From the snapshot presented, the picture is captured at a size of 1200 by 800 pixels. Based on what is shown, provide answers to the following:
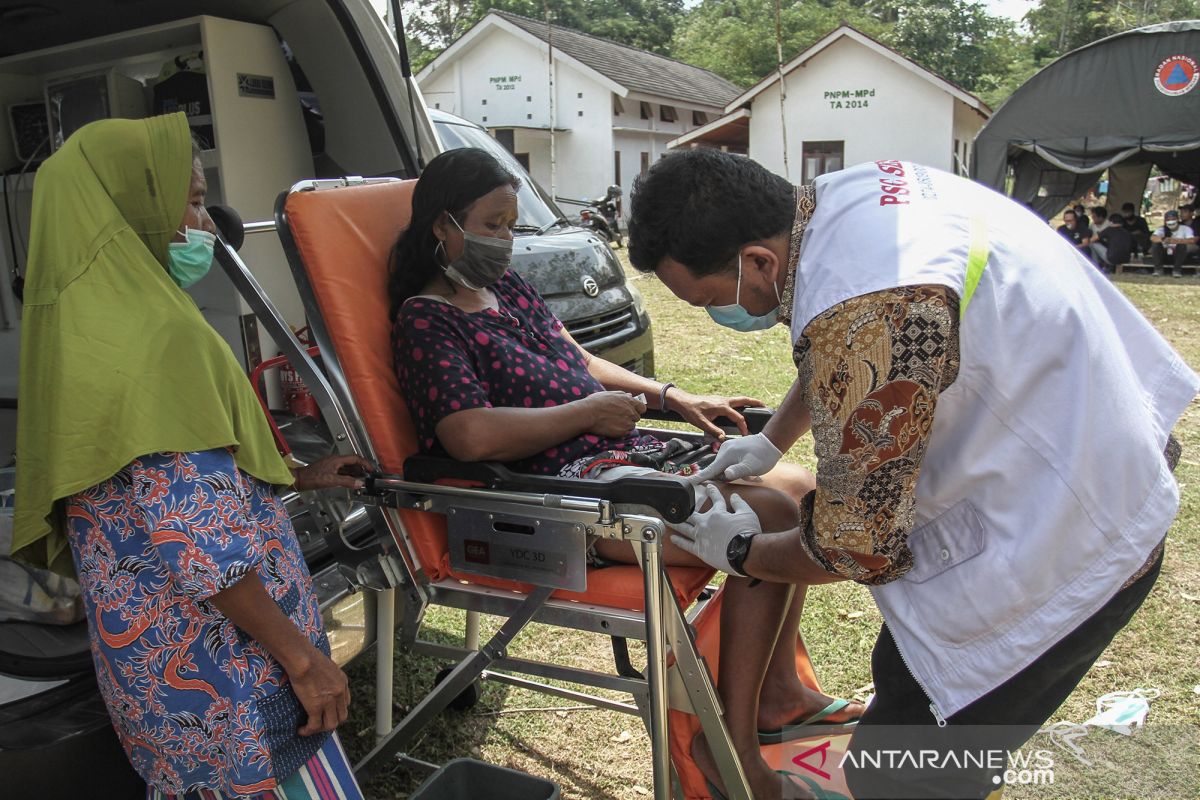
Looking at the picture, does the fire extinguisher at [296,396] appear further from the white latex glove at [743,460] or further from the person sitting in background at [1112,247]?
the person sitting in background at [1112,247]

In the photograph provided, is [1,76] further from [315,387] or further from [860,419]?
[860,419]

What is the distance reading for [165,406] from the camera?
1661mm

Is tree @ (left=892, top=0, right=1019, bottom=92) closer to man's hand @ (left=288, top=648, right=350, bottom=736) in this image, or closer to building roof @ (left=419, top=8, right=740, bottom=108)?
building roof @ (left=419, top=8, right=740, bottom=108)

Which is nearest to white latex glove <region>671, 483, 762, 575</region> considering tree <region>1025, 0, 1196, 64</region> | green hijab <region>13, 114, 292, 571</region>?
green hijab <region>13, 114, 292, 571</region>

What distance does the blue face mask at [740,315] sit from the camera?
6.09ft

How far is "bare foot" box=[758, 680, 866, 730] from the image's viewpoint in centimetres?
270

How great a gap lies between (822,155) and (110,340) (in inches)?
1034

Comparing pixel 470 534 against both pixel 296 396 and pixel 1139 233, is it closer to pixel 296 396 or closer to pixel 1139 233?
pixel 296 396

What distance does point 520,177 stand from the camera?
19.2 feet

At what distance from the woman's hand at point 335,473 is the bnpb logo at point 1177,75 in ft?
51.6

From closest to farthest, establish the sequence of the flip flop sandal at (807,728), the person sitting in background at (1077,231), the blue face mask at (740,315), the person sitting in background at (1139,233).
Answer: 1. the blue face mask at (740,315)
2. the flip flop sandal at (807,728)
3. the person sitting in background at (1077,231)
4. the person sitting in background at (1139,233)

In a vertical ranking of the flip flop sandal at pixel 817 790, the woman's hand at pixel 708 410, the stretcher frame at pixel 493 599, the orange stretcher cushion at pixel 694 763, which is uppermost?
the woman's hand at pixel 708 410

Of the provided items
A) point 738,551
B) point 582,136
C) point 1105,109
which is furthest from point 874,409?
point 582,136

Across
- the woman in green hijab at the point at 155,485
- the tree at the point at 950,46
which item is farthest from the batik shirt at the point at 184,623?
the tree at the point at 950,46
